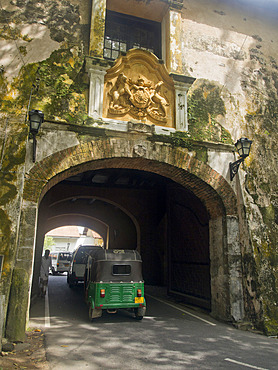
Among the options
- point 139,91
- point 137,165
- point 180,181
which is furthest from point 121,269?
point 139,91

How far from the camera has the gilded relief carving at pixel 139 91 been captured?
7.59m

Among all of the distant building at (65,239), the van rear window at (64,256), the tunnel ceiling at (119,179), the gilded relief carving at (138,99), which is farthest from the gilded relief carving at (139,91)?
the distant building at (65,239)

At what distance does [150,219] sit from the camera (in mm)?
15023

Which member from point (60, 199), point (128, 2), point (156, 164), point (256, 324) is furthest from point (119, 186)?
point (256, 324)

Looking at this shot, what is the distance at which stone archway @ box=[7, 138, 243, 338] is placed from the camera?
6.42 meters

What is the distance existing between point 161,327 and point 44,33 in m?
7.69

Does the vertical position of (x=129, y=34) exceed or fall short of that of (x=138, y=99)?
it exceeds it

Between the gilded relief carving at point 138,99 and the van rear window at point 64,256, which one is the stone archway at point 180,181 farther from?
the van rear window at point 64,256

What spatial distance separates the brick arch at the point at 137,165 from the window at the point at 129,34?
11.5ft

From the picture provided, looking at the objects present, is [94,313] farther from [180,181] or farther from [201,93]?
[201,93]

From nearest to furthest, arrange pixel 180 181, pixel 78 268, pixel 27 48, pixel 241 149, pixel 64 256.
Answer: pixel 27 48 → pixel 241 149 → pixel 180 181 → pixel 78 268 → pixel 64 256

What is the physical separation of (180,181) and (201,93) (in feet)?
8.75

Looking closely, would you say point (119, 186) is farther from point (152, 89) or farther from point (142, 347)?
point (142, 347)

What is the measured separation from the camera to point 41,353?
15.6 feet
